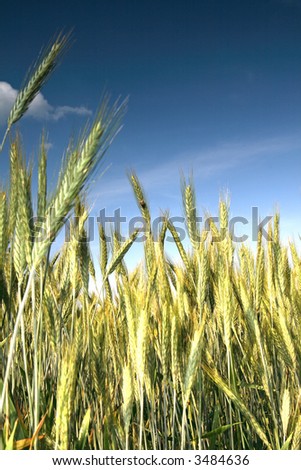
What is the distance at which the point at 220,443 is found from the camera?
207 cm

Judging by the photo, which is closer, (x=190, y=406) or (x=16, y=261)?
(x=16, y=261)

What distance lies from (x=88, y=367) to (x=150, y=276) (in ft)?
1.70

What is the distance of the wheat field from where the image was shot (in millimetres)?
1292

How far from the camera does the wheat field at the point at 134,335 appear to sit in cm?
129

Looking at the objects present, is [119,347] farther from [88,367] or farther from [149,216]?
[149,216]

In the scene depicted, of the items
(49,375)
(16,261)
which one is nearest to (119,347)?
(49,375)

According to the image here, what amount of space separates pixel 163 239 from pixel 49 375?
960mm

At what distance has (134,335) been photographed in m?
1.50

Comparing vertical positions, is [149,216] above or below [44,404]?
above

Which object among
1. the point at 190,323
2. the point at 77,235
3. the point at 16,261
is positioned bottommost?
the point at 190,323
